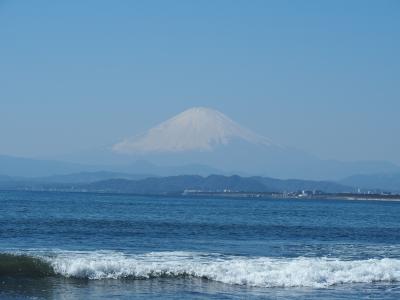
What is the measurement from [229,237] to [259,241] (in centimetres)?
332

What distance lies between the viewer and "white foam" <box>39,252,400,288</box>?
30.5 metres

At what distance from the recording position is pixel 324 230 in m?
63.0

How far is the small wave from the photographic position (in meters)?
30.5

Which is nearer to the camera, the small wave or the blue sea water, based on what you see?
the blue sea water

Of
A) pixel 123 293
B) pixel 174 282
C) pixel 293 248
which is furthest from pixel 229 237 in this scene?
pixel 123 293

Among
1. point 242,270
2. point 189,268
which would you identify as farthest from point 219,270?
point 189,268

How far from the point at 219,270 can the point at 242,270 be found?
0.94 metres

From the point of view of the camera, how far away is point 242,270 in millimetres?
31094

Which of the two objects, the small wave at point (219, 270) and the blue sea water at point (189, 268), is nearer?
the blue sea water at point (189, 268)

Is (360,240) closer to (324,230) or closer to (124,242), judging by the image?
(324,230)

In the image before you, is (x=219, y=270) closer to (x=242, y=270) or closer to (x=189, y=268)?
(x=242, y=270)

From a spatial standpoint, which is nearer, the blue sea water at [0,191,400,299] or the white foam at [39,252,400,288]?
the blue sea water at [0,191,400,299]

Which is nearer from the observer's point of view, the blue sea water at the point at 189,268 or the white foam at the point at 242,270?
the blue sea water at the point at 189,268

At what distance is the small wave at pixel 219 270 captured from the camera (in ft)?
100
